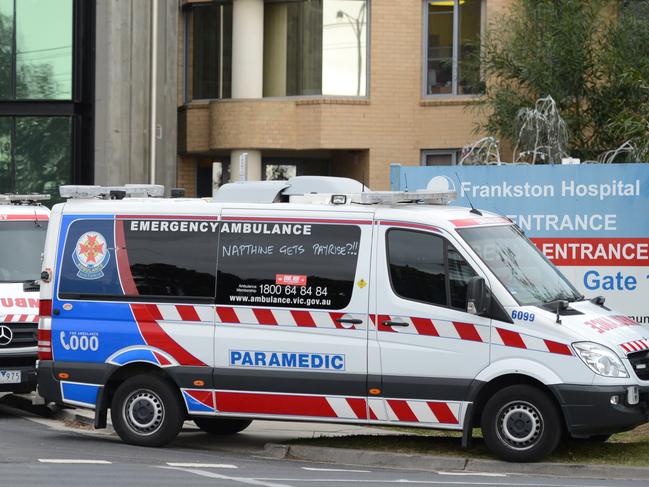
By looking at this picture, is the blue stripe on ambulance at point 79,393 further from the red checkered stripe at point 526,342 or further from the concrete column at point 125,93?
the concrete column at point 125,93

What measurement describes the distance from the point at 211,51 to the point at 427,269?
16.1 metres

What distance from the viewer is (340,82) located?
24.8m

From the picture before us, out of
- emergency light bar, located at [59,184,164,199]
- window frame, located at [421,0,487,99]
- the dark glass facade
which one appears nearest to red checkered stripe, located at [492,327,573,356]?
emergency light bar, located at [59,184,164,199]

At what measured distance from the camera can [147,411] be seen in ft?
38.5

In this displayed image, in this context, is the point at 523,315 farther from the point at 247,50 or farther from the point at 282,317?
the point at 247,50

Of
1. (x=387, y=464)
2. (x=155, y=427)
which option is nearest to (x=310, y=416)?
(x=387, y=464)

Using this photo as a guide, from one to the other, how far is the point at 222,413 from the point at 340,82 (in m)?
14.1

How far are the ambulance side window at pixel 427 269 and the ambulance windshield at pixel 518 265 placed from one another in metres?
0.21

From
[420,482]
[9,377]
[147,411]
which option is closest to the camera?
[420,482]

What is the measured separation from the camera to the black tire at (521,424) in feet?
34.6

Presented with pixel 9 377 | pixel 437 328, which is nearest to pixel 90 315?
pixel 9 377

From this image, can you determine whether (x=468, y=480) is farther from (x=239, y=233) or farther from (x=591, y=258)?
(x=591, y=258)

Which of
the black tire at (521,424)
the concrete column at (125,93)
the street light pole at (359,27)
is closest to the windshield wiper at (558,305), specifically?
the black tire at (521,424)

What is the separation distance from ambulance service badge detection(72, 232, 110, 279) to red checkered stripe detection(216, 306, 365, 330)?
1.18m
